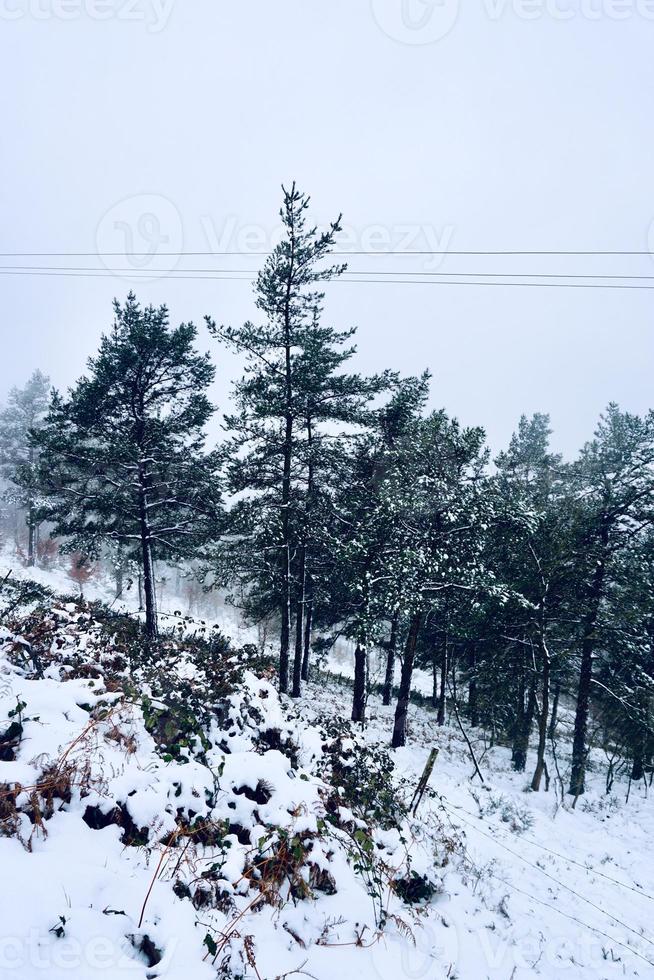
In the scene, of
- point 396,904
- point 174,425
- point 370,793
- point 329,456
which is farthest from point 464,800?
point 174,425

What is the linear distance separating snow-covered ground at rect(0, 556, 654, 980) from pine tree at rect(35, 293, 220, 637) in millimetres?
7140

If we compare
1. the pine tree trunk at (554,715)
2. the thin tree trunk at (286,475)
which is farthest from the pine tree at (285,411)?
the pine tree trunk at (554,715)

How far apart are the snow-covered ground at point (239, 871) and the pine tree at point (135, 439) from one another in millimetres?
7140

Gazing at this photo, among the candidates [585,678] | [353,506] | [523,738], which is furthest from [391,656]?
[353,506]

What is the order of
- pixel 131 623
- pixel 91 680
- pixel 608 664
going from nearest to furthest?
pixel 91 680
pixel 131 623
pixel 608 664

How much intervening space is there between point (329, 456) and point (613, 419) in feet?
37.0

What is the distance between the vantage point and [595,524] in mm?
13773

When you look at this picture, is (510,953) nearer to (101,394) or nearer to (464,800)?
(464,800)

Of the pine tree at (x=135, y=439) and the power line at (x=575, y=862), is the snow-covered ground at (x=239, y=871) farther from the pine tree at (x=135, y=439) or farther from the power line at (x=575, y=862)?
the pine tree at (x=135, y=439)

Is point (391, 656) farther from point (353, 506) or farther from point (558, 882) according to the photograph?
point (558, 882)

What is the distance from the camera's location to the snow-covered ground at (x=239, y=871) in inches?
131

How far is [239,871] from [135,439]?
12.6m

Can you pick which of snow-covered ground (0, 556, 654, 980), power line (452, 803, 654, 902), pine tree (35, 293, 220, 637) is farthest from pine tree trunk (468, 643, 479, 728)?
pine tree (35, 293, 220, 637)

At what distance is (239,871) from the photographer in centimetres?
436
